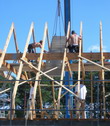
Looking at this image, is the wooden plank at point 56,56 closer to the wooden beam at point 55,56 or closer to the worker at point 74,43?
the wooden beam at point 55,56

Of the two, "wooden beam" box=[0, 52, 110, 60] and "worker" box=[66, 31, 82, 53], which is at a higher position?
"worker" box=[66, 31, 82, 53]

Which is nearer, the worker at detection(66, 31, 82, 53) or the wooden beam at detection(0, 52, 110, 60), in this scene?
the wooden beam at detection(0, 52, 110, 60)

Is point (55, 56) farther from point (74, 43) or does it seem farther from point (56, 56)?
point (74, 43)

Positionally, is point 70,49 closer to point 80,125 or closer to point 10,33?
point 10,33

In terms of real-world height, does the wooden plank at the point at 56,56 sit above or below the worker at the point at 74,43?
below

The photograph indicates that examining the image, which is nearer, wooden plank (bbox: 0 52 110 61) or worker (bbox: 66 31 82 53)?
wooden plank (bbox: 0 52 110 61)

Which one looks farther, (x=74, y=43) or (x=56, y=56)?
(x=74, y=43)

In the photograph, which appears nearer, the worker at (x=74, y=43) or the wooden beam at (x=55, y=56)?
the wooden beam at (x=55, y=56)

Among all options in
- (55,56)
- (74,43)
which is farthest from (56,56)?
Result: (74,43)

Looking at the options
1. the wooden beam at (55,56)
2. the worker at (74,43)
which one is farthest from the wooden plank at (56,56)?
the worker at (74,43)

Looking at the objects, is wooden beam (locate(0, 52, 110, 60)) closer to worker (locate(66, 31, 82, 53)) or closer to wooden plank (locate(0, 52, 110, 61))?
wooden plank (locate(0, 52, 110, 61))

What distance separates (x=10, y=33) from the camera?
46.9 feet

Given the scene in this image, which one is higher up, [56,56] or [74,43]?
[74,43]

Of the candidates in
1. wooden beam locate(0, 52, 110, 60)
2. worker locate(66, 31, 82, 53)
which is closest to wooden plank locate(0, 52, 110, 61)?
wooden beam locate(0, 52, 110, 60)
